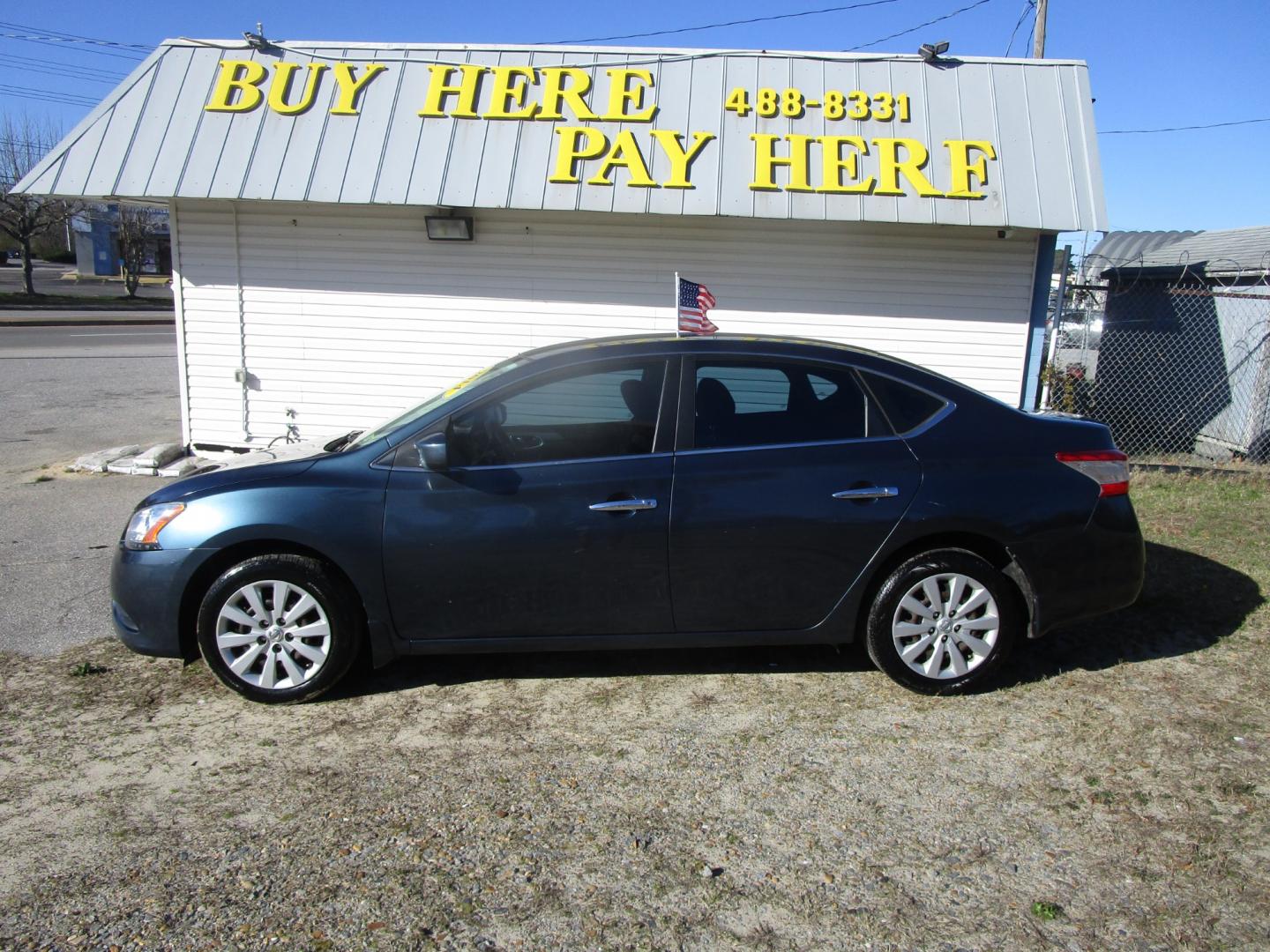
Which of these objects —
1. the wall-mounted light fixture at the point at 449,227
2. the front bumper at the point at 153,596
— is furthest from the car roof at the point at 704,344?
the wall-mounted light fixture at the point at 449,227

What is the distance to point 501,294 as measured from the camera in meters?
9.83

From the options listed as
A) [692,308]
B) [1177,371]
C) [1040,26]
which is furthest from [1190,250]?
[692,308]

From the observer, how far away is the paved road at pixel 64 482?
5688 mm

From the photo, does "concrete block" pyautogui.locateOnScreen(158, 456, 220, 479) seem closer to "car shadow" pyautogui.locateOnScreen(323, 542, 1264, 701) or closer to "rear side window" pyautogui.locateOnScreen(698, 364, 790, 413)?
"car shadow" pyautogui.locateOnScreen(323, 542, 1264, 701)

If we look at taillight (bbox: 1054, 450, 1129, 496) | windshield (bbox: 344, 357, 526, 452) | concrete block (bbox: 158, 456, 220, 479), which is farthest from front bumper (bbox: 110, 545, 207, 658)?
concrete block (bbox: 158, 456, 220, 479)

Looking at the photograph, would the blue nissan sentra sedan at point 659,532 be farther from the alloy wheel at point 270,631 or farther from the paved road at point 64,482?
the paved road at point 64,482

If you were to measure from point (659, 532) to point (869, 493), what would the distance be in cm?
98

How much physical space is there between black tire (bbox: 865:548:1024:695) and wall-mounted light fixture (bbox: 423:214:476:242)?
647 cm

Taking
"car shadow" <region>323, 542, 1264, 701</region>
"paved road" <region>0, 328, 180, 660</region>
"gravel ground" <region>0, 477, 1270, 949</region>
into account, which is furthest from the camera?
"paved road" <region>0, 328, 180, 660</region>

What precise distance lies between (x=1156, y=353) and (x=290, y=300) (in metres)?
9.94

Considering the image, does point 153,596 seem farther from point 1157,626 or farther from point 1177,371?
point 1177,371

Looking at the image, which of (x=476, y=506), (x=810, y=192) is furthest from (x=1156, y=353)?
(x=476, y=506)

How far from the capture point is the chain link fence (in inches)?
421

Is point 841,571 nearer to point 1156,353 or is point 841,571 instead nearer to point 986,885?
point 986,885
